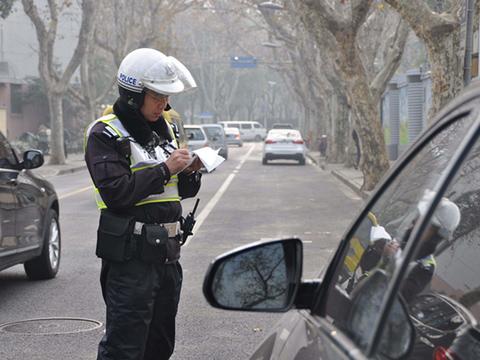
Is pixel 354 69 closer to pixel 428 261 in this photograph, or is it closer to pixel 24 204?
pixel 24 204

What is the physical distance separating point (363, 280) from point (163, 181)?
1858mm

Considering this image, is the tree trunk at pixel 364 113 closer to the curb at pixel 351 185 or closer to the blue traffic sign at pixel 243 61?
the curb at pixel 351 185

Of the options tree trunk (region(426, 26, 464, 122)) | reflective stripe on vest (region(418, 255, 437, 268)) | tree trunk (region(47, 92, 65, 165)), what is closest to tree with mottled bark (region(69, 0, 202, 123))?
tree trunk (region(47, 92, 65, 165))

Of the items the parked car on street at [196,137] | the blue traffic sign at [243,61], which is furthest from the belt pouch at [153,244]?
the blue traffic sign at [243,61]

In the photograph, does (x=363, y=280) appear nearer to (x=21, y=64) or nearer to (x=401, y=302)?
(x=401, y=302)

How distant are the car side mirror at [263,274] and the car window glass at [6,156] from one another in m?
6.23

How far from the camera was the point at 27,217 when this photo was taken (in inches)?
360

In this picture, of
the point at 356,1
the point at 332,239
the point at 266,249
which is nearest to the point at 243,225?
the point at 332,239

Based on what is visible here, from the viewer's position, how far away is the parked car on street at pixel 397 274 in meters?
2.21

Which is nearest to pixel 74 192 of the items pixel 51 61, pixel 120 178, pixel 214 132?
pixel 51 61

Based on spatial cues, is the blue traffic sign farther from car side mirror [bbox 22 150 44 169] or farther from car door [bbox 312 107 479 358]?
car door [bbox 312 107 479 358]

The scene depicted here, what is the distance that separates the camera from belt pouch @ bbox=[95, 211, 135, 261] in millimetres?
4289

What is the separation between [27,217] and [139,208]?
16.3 feet

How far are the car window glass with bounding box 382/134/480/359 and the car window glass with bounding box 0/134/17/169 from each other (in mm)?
6509
